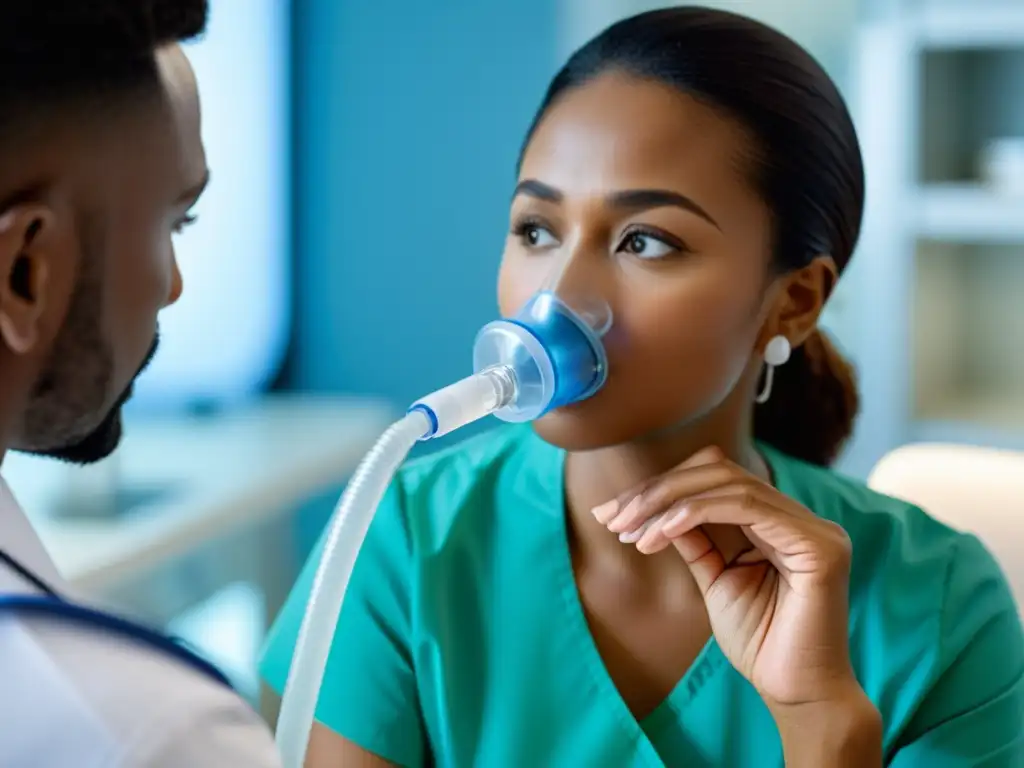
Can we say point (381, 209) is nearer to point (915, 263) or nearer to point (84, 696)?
point (915, 263)

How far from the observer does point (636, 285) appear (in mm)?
999

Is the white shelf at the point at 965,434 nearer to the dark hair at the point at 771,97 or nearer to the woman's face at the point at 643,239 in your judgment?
the dark hair at the point at 771,97

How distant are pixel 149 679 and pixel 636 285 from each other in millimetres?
494

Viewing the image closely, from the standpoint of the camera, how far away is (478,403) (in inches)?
35.9

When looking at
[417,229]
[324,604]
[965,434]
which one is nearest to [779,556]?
[324,604]

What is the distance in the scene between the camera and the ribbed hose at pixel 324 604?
0.83m

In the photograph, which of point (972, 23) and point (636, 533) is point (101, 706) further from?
point (972, 23)

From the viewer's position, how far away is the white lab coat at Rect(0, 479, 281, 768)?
2.00 feet

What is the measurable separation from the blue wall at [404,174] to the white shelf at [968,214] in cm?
74

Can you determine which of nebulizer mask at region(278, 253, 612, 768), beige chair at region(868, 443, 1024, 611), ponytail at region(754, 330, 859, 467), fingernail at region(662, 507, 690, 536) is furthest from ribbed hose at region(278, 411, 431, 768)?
beige chair at region(868, 443, 1024, 611)

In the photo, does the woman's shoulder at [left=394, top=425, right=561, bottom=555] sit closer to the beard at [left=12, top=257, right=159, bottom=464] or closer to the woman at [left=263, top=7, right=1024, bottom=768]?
the woman at [left=263, top=7, right=1024, bottom=768]

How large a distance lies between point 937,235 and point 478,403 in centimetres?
173

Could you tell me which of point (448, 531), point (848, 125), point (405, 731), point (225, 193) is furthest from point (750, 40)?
point (225, 193)

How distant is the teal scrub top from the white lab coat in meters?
0.41
